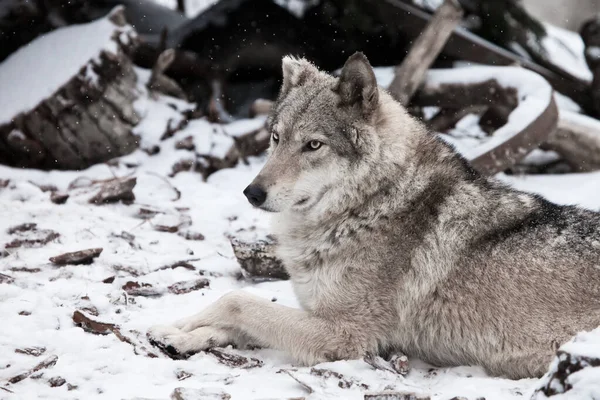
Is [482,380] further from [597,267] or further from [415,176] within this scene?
[415,176]

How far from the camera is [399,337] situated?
3.91 m

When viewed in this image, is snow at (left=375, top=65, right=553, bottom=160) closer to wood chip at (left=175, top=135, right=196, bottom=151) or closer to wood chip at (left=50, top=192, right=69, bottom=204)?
wood chip at (left=175, top=135, right=196, bottom=151)

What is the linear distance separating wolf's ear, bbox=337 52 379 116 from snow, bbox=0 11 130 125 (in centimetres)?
428

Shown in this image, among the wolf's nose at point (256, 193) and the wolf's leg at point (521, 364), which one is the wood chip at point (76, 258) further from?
the wolf's leg at point (521, 364)

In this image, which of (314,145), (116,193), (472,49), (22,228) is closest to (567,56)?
(472,49)

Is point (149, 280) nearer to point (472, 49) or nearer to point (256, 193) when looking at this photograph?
point (256, 193)

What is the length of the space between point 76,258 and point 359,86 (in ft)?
8.01

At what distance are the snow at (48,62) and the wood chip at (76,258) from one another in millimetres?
2875


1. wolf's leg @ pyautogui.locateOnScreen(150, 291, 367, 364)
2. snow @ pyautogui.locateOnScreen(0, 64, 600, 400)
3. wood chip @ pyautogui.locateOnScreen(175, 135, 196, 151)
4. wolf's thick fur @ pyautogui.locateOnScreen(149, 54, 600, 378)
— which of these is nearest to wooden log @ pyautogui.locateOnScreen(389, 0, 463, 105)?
snow @ pyautogui.locateOnScreen(0, 64, 600, 400)

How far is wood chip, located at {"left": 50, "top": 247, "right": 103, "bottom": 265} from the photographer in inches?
191

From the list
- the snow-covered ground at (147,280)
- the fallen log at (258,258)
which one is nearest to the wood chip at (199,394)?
the snow-covered ground at (147,280)

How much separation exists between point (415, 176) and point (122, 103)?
4837 mm

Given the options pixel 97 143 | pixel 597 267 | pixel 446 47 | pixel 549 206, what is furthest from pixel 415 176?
pixel 446 47

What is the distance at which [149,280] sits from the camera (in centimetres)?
473
